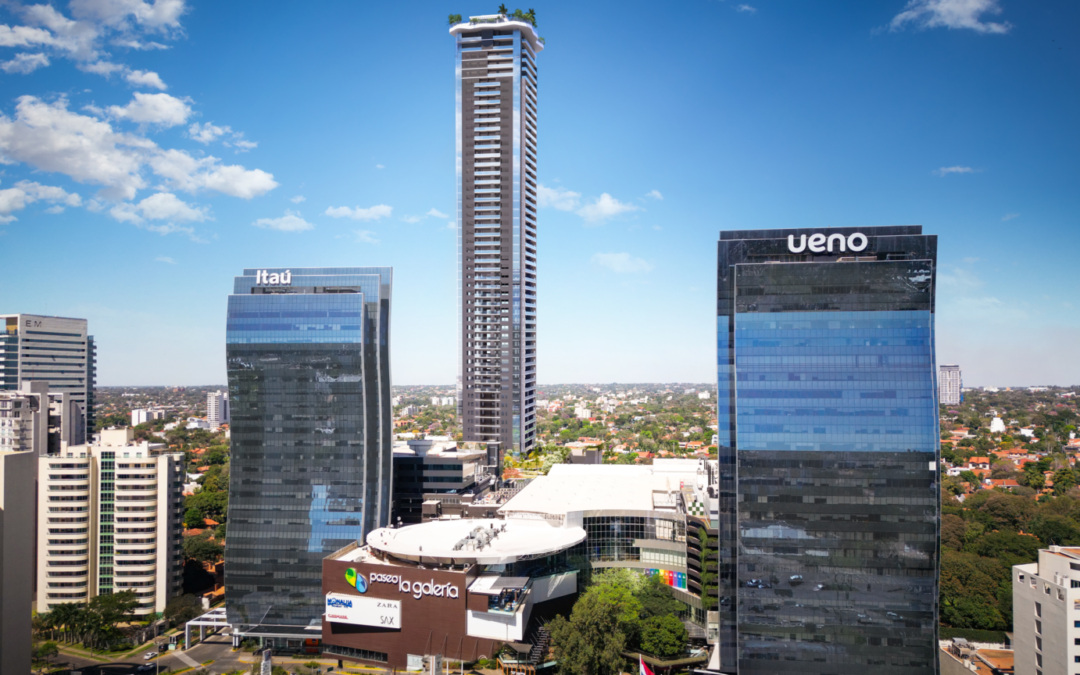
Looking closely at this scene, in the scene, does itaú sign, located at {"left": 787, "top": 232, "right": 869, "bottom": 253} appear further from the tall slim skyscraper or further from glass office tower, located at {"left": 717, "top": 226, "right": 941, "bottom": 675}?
the tall slim skyscraper

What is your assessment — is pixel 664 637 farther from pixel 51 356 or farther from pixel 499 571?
pixel 51 356

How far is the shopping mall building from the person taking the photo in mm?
71000

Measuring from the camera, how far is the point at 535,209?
16700cm

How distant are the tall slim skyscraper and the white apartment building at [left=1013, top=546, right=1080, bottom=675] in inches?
4178

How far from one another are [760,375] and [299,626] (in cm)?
6696

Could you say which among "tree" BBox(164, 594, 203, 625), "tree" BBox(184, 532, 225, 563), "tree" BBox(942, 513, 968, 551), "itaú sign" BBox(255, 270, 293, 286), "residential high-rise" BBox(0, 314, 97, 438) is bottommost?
"tree" BBox(164, 594, 203, 625)

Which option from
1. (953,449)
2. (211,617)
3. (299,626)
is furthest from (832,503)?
(953,449)

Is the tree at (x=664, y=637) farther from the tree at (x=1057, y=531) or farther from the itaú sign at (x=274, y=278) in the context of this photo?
the tree at (x=1057, y=531)

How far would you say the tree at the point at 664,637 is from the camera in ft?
236

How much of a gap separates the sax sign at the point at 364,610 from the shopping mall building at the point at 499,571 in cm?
11

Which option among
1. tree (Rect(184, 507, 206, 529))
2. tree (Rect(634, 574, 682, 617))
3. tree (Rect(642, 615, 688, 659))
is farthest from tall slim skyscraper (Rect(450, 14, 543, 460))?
tree (Rect(642, 615, 688, 659))

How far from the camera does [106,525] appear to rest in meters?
93.3

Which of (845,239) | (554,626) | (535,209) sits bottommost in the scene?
(554,626)

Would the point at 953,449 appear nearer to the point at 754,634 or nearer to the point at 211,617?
the point at 754,634
